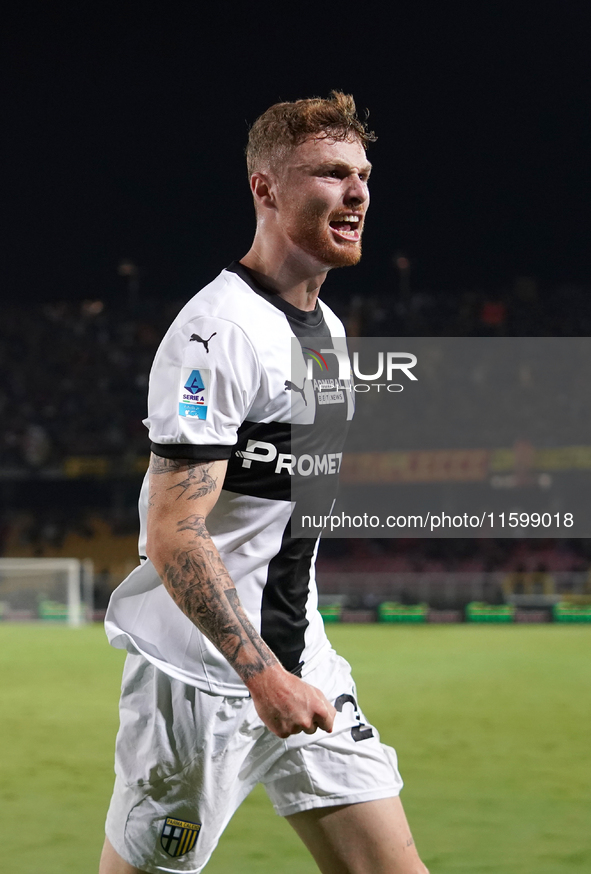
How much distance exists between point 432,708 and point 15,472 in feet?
69.5

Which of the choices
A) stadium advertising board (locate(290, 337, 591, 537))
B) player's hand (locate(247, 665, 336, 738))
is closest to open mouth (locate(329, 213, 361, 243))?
player's hand (locate(247, 665, 336, 738))

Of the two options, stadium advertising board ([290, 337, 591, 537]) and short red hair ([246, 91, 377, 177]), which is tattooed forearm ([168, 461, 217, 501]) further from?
stadium advertising board ([290, 337, 591, 537])

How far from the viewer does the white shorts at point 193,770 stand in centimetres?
248

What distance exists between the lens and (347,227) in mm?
2543

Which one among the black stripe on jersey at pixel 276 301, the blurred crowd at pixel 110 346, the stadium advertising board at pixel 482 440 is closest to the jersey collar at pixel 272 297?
the black stripe on jersey at pixel 276 301

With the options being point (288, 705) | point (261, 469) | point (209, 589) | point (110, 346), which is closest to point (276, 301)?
point (261, 469)

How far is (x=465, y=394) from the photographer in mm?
27094

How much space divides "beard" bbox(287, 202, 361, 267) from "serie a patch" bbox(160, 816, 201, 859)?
1.36 metres

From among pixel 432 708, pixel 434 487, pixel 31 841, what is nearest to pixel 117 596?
pixel 31 841

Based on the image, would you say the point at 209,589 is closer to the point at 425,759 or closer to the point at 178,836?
the point at 178,836

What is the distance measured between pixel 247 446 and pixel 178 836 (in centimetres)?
92

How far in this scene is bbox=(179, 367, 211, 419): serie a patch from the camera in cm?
220

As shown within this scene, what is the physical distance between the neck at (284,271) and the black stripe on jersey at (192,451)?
21.5 inches

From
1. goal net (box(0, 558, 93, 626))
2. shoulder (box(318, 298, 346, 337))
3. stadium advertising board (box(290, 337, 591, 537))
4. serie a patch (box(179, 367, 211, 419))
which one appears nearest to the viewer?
serie a patch (box(179, 367, 211, 419))
